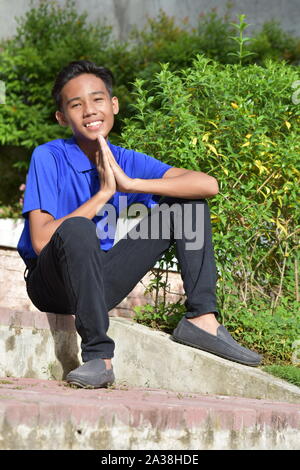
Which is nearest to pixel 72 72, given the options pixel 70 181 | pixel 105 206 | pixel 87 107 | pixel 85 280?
pixel 87 107

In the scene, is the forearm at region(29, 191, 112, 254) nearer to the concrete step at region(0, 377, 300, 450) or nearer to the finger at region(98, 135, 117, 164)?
the finger at region(98, 135, 117, 164)

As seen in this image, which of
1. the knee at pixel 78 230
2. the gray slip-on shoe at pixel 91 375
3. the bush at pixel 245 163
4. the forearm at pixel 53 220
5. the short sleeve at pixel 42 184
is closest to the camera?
the gray slip-on shoe at pixel 91 375

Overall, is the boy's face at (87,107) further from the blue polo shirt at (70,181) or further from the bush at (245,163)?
the bush at (245,163)

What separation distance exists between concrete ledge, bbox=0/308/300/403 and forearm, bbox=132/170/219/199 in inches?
26.7

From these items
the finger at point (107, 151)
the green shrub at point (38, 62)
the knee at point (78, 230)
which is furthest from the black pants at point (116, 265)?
the green shrub at point (38, 62)

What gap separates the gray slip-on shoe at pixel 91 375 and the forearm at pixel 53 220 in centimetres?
60

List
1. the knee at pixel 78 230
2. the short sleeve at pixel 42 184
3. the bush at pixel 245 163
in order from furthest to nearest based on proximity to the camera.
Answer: the bush at pixel 245 163, the short sleeve at pixel 42 184, the knee at pixel 78 230

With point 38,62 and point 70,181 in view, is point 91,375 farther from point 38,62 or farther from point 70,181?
point 38,62

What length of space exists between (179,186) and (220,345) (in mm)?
731

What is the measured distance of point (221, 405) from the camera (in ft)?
8.63

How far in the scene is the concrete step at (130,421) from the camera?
6.93 ft

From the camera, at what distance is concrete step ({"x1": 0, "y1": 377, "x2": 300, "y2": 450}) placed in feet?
6.93

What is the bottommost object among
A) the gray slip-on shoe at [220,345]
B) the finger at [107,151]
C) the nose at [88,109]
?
the gray slip-on shoe at [220,345]

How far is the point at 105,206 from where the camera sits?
3.58m
